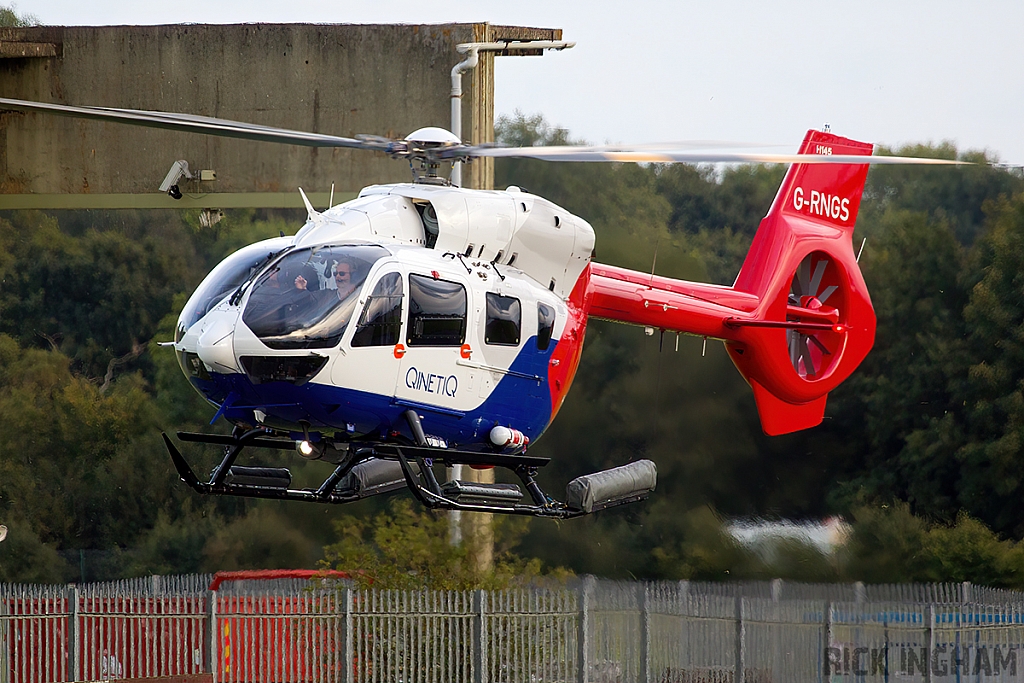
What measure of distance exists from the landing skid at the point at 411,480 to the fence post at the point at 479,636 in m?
2.84

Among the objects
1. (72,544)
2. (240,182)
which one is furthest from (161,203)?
(72,544)

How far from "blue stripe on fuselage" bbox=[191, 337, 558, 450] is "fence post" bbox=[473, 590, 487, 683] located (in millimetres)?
3129

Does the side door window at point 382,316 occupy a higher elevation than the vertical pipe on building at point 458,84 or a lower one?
lower

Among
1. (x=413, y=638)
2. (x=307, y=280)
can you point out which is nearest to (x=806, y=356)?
(x=413, y=638)

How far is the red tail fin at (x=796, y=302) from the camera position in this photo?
12648 mm

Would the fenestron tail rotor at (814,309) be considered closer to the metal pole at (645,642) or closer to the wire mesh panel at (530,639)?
the metal pole at (645,642)

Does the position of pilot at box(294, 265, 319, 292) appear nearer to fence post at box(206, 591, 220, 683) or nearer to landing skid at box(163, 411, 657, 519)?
landing skid at box(163, 411, 657, 519)

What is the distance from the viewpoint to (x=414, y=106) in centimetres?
1560

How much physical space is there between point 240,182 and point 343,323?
7.88 metres

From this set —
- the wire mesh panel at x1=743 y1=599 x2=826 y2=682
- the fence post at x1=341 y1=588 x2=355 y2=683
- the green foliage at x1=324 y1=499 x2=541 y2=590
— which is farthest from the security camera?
the wire mesh panel at x1=743 y1=599 x2=826 y2=682

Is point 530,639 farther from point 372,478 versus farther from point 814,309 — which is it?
point 814,309

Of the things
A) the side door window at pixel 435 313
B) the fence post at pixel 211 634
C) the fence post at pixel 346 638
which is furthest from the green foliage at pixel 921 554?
the side door window at pixel 435 313

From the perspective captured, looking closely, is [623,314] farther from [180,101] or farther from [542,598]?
[180,101]

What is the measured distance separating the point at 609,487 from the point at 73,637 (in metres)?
5.85
